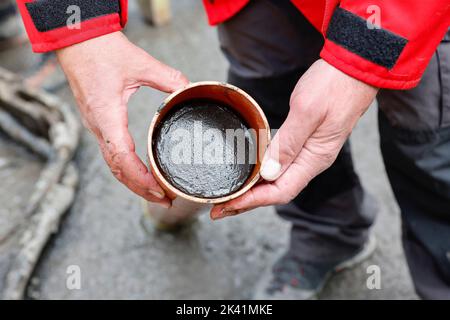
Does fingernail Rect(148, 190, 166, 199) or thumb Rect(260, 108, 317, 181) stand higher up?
thumb Rect(260, 108, 317, 181)

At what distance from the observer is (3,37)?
296 centimetres

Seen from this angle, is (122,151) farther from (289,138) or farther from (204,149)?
(289,138)

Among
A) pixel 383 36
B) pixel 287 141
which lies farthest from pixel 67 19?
pixel 383 36

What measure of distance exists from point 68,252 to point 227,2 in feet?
3.94

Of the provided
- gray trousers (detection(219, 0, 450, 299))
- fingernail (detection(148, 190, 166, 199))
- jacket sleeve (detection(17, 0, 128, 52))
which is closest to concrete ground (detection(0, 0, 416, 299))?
gray trousers (detection(219, 0, 450, 299))

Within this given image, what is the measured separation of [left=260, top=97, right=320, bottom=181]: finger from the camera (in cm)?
103

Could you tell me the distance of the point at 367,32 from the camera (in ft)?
3.26

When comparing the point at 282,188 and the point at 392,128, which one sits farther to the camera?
the point at 392,128

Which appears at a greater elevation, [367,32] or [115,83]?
[367,32]

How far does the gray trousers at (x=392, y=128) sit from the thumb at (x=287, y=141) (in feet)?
1.18

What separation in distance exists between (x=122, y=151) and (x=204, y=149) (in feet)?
0.67

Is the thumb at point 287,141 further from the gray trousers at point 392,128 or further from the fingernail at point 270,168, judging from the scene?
the gray trousers at point 392,128

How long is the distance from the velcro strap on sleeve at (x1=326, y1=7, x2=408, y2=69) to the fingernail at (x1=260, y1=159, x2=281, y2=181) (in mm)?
283

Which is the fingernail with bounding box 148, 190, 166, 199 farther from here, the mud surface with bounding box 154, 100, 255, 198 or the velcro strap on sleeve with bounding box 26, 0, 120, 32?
the velcro strap on sleeve with bounding box 26, 0, 120, 32
